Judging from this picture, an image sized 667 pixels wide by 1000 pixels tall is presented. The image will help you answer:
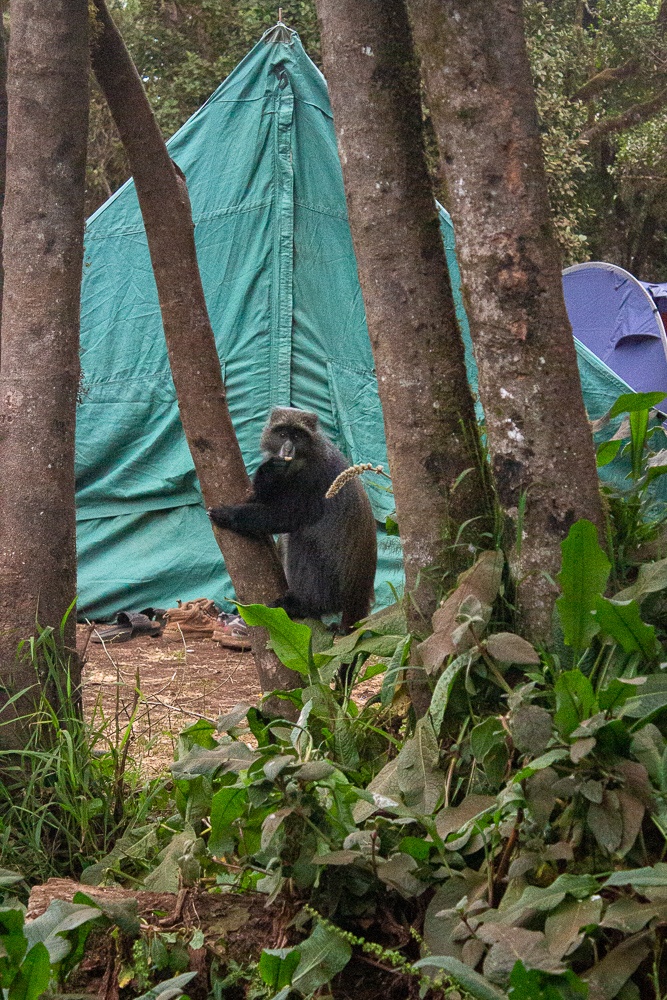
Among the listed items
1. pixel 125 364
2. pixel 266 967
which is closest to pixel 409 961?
A: pixel 266 967

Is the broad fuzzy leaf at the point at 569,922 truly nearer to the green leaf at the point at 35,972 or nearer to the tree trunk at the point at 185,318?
the green leaf at the point at 35,972

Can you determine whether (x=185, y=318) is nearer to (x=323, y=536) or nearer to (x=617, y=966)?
(x=323, y=536)

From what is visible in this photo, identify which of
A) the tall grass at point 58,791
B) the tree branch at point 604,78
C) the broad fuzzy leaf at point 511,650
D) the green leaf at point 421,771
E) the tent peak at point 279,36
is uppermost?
the tree branch at point 604,78

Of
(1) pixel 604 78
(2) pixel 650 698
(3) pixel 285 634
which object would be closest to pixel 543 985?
(2) pixel 650 698

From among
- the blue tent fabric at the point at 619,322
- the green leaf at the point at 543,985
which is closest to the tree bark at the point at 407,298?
the green leaf at the point at 543,985

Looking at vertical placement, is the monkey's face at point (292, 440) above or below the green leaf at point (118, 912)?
above

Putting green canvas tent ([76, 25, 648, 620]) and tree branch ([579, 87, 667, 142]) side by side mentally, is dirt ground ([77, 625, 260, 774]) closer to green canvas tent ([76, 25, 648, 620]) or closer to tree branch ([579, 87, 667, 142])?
green canvas tent ([76, 25, 648, 620])

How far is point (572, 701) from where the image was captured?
1.87m

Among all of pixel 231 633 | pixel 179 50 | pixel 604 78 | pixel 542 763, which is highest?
pixel 179 50

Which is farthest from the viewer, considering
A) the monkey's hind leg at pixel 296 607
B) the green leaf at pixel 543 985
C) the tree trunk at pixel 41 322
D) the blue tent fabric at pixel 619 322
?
the blue tent fabric at pixel 619 322

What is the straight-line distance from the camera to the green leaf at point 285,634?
2.49 meters

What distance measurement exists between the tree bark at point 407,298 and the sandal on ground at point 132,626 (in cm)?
443

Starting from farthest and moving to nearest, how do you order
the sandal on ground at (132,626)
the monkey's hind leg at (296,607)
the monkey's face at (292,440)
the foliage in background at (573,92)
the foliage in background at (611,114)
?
the foliage in background at (611,114) → the foliage in background at (573,92) → the sandal on ground at (132,626) → the monkey's face at (292,440) → the monkey's hind leg at (296,607)

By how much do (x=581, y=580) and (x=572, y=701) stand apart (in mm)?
278
